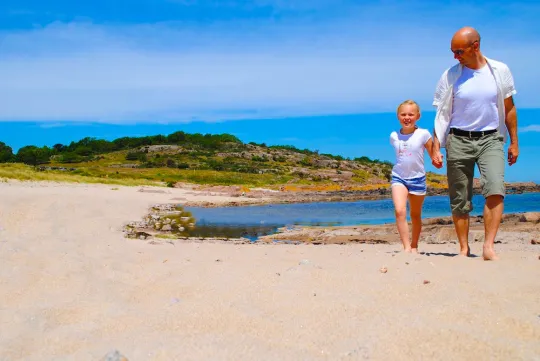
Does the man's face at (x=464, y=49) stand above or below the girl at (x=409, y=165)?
above

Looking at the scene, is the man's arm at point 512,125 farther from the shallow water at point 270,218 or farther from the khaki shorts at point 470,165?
the shallow water at point 270,218

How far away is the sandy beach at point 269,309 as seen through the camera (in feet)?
9.20

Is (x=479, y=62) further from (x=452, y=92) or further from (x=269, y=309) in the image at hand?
(x=269, y=309)

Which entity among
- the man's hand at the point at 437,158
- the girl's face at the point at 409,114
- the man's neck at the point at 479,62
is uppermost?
the man's neck at the point at 479,62

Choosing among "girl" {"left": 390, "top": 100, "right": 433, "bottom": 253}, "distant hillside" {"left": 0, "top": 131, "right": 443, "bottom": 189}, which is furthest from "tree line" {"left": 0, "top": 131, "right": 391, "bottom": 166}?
"girl" {"left": 390, "top": 100, "right": 433, "bottom": 253}

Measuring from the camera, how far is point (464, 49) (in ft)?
18.1

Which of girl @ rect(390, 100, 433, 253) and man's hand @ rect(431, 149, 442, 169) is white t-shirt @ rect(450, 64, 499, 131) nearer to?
man's hand @ rect(431, 149, 442, 169)

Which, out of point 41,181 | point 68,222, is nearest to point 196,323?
point 68,222

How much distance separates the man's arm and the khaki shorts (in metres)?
0.19

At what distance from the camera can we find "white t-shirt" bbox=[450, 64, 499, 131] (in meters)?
5.55

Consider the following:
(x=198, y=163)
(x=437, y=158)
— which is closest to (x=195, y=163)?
(x=198, y=163)

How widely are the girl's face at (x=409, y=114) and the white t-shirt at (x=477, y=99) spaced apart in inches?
40.3

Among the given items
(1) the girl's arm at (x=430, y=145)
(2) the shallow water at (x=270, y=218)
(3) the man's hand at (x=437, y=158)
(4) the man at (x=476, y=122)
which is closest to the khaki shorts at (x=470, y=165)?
Answer: (4) the man at (x=476, y=122)

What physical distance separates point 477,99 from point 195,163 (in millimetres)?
80866
